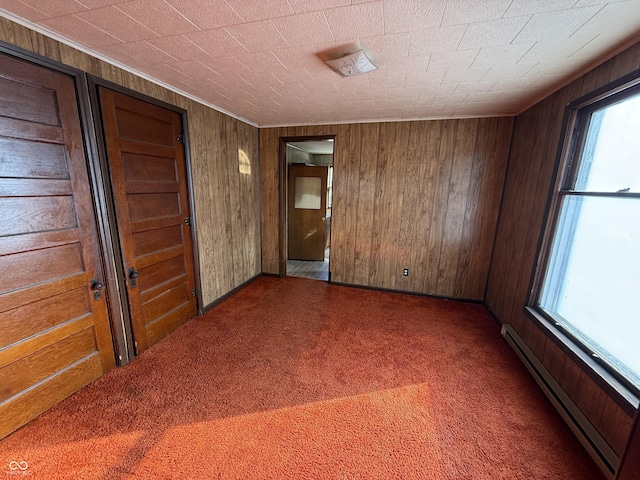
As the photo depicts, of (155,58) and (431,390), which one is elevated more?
(155,58)

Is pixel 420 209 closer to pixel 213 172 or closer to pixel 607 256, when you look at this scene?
pixel 607 256

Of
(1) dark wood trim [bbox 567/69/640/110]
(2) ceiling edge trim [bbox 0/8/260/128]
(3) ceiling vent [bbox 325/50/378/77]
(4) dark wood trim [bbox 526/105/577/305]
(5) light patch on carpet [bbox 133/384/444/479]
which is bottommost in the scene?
(5) light patch on carpet [bbox 133/384/444/479]

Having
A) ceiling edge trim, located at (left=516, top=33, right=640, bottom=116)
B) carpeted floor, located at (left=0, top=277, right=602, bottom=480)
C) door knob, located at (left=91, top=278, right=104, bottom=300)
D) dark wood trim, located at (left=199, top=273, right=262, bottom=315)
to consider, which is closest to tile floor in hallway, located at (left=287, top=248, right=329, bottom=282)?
dark wood trim, located at (left=199, top=273, right=262, bottom=315)

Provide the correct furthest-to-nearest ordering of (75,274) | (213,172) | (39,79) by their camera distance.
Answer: (213,172) → (75,274) → (39,79)

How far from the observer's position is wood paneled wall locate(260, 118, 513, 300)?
3186 millimetres

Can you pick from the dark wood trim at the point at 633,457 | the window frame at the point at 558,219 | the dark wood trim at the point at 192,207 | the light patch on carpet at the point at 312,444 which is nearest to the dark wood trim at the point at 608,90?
the window frame at the point at 558,219

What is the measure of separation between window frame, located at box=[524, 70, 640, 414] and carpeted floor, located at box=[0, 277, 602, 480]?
1.50 feet

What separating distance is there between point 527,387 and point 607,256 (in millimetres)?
1125

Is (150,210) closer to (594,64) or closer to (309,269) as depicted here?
(309,269)

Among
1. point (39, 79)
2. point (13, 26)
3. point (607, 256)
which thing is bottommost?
point (607, 256)

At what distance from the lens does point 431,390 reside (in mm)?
1952

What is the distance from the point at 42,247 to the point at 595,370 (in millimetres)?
3447

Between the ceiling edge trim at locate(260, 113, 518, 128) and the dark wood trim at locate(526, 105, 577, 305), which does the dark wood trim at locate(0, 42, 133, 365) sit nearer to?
the ceiling edge trim at locate(260, 113, 518, 128)

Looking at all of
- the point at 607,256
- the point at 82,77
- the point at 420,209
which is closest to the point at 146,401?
the point at 82,77
